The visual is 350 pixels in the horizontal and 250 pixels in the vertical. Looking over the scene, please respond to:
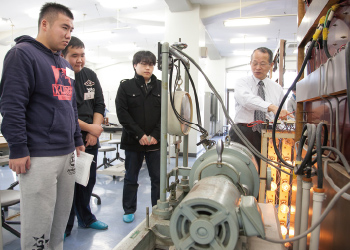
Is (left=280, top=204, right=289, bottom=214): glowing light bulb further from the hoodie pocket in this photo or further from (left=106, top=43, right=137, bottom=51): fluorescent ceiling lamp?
(left=106, top=43, right=137, bottom=51): fluorescent ceiling lamp

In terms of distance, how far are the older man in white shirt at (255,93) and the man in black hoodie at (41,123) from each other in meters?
1.25

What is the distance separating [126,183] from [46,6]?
1.41 meters

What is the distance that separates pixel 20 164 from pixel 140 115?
1094mm

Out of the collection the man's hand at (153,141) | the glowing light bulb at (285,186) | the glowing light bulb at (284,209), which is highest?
the man's hand at (153,141)

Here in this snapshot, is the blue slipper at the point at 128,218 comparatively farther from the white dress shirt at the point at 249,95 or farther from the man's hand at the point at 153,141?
the white dress shirt at the point at 249,95

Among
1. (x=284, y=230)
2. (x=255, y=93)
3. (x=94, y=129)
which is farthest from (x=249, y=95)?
(x=94, y=129)

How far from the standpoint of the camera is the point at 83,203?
6.59ft

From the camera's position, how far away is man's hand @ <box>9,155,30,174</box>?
42.4 inches

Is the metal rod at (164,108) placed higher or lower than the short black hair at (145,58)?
lower

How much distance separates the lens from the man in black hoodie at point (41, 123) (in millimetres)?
1093

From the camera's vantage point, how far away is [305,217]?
825 millimetres

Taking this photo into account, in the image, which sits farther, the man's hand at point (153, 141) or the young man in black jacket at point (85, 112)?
the man's hand at point (153, 141)

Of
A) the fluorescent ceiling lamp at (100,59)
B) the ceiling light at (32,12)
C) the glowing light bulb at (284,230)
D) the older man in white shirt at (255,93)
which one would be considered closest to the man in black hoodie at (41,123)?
the older man in white shirt at (255,93)

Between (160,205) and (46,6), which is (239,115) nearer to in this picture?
(160,205)
